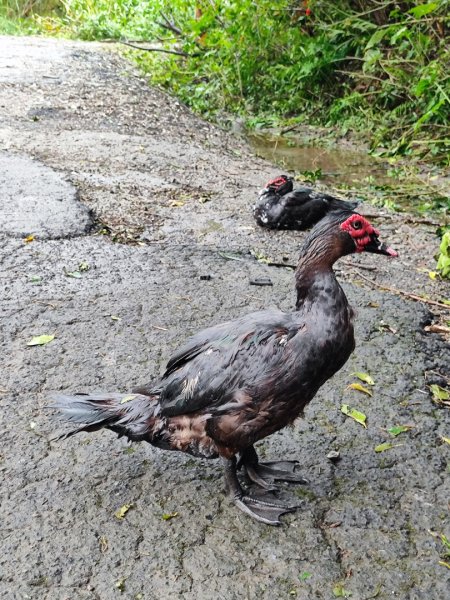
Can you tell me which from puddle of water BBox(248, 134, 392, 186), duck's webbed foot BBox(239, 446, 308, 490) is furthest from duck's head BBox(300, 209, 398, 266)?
puddle of water BBox(248, 134, 392, 186)

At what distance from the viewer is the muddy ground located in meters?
2.50

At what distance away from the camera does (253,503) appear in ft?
9.09

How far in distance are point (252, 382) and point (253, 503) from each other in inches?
21.3

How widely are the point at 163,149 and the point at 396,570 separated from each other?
6.02 meters

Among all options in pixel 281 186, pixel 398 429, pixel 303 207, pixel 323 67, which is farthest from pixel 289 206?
pixel 323 67

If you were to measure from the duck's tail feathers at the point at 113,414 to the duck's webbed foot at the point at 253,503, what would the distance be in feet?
1.17

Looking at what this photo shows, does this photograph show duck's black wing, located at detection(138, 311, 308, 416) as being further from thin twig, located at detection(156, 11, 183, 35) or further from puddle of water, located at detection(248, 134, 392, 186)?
thin twig, located at detection(156, 11, 183, 35)

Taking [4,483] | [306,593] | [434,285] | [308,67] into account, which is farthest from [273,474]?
[308,67]

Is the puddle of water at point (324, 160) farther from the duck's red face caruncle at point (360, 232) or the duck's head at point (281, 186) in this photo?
the duck's red face caruncle at point (360, 232)

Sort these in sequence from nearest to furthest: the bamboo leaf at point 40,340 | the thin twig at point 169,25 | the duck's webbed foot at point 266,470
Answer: the duck's webbed foot at point 266,470 < the bamboo leaf at point 40,340 < the thin twig at point 169,25

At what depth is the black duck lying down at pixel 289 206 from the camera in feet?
18.4

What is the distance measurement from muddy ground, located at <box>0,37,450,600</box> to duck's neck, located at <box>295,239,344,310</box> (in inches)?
32.6

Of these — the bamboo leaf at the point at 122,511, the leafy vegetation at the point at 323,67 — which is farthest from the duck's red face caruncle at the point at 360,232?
the leafy vegetation at the point at 323,67

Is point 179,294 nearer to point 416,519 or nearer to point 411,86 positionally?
point 416,519
